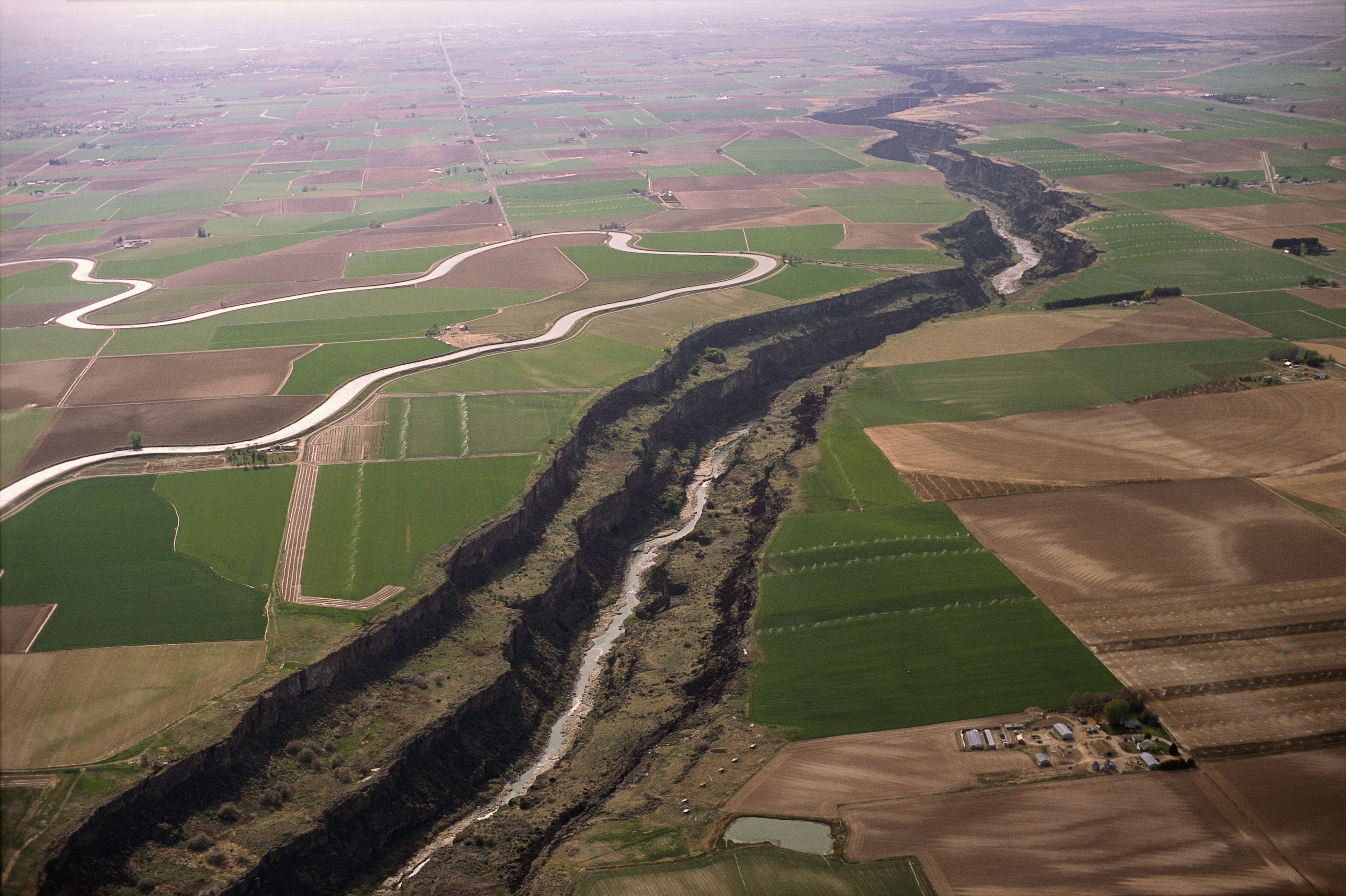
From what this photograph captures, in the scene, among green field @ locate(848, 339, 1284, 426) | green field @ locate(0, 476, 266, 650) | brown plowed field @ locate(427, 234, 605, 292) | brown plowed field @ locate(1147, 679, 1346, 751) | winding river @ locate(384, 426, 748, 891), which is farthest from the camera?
brown plowed field @ locate(427, 234, 605, 292)

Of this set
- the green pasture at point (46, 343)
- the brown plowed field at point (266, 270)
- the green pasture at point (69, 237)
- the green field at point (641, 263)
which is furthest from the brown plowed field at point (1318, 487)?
the green pasture at point (69, 237)

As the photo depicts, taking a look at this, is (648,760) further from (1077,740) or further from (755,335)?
(755,335)

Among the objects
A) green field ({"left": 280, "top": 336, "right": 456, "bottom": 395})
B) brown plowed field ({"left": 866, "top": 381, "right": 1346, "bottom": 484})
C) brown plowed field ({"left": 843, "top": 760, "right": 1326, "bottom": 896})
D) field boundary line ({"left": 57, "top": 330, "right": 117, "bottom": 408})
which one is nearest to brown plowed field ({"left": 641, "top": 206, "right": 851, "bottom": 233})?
green field ({"left": 280, "top": 336, "right": 456, "bottom": 395})

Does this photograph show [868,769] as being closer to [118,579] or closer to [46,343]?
[118,579]

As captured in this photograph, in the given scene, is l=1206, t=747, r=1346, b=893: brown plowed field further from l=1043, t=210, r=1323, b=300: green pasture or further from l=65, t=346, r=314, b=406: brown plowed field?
l=65, t=346, r=314, b=406: brown plowed field

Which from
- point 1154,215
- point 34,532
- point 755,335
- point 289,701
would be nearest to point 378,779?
point 289,701

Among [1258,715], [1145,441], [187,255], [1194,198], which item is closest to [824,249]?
[1194,198]
